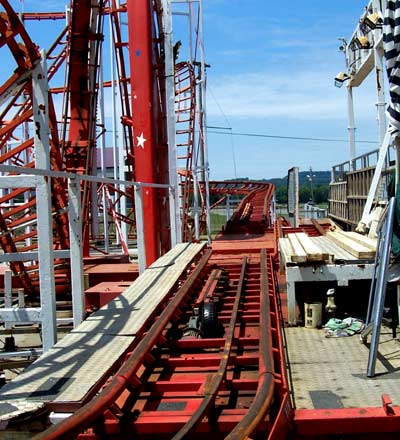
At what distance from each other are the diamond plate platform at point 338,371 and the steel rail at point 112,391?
1.22m

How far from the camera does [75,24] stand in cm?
1247

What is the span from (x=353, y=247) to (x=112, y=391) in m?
4.58

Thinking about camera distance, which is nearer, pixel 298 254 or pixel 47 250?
pixel 47 250

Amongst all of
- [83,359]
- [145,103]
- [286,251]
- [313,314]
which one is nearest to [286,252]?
[286,251]

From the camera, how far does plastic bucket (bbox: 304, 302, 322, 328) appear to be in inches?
261

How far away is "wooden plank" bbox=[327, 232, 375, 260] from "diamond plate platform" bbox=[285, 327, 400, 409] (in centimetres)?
92

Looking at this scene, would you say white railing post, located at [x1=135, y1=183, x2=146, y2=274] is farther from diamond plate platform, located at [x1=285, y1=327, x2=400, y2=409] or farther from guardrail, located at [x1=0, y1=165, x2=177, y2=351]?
diamond plate platform, located at [x1=285, y1=327, x2=400, y2=409]

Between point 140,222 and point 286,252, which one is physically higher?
point 140,222

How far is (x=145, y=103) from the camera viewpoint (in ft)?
36.1

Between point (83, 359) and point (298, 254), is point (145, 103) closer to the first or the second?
point (298, 254)

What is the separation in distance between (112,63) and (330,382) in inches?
554

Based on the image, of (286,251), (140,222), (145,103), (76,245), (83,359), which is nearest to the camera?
(83,359)

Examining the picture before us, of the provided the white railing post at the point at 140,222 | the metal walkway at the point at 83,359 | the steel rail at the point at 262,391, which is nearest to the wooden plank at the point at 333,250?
the steel rail at the point at 262,391

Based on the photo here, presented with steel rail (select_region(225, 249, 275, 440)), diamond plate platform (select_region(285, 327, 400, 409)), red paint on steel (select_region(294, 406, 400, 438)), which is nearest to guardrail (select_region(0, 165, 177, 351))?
steel rail (select_region(225, 249, 275, 440))
